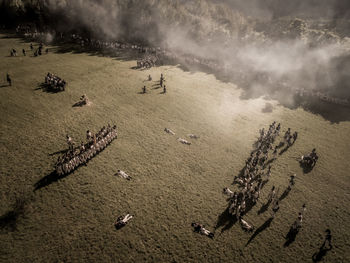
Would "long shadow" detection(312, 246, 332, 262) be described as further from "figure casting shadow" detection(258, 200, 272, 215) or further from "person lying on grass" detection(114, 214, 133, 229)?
"person lying on grass" detection(114, 214, 133, 229)

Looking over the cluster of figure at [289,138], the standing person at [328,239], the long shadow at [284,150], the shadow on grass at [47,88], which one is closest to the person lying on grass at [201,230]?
the standing person at [328,239]

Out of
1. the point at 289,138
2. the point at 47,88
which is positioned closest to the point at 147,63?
the point at 47,88

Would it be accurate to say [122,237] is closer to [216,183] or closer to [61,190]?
[61,190]

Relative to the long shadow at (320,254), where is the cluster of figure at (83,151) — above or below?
above

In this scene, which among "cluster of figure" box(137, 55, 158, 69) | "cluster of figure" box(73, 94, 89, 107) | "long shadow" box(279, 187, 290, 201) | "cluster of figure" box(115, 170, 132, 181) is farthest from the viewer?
"cluster of figure" box(137, 55, 158, 69)

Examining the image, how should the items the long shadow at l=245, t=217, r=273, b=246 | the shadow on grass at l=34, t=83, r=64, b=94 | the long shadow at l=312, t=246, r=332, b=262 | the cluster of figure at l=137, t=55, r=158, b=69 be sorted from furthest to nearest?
the cluster of figure at l=137, t=55, r=158, b=69 < the shadow on grass at l=34, t=83, r=64, b=94 < the long shadow at l=245, t=217, r=273, b=246 < the long shadow at l=312, t=246, r=332, b=262

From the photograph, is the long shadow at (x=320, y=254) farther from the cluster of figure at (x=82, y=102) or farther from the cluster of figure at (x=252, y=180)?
the cluster of figure at (x=82, y=102)

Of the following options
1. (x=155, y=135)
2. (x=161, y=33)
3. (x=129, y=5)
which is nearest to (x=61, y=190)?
(x=155, y=135)

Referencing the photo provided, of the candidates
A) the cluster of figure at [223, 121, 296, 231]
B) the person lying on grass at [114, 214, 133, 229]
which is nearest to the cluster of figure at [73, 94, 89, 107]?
the person lying on grass at [114, 214, 133, 229]
